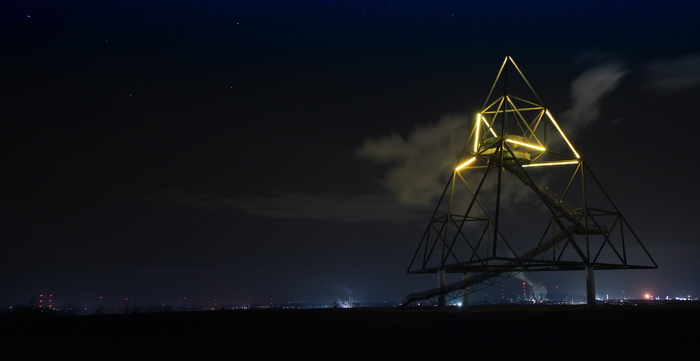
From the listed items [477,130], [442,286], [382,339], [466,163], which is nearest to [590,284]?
[442,286]

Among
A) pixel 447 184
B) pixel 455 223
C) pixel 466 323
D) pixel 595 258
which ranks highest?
pixel 447 184

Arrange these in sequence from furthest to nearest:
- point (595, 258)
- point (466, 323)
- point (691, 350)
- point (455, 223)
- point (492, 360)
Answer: point (455, 223) < point (595, 258) < point (466, 323) < point (691, 350) < point (492, 360)

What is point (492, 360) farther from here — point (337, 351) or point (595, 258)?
point (595, 258)

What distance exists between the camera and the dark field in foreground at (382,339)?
19.6m

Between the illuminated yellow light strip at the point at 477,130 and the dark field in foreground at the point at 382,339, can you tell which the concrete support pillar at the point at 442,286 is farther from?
the dark field in foreground at the point at 382,339

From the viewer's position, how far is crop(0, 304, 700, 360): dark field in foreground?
19641mm

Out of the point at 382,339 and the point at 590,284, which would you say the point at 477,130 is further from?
the point at 382,339

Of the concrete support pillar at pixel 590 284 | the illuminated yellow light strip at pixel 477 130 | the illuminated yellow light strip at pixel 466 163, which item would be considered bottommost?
the concrete support pillar at pixel 590 284

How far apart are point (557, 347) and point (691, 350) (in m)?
4.50

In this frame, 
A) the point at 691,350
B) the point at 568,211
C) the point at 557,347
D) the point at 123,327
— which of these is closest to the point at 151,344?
the point at 123,327

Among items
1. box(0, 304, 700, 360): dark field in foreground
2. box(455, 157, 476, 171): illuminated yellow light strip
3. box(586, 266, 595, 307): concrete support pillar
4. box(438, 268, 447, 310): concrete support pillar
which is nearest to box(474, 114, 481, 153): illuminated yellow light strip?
box(455, 157, 476, 171): illuminated yellow light strip

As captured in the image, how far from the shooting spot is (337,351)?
792 inches

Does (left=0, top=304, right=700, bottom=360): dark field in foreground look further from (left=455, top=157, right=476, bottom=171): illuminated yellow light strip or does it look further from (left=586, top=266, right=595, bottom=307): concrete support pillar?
(left=455, top=157, right=476, bottom=171): illuminated yellow light strip

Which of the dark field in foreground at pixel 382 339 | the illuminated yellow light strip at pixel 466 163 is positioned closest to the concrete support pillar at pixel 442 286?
the illuminated yellow light strip at pixel 466 163
